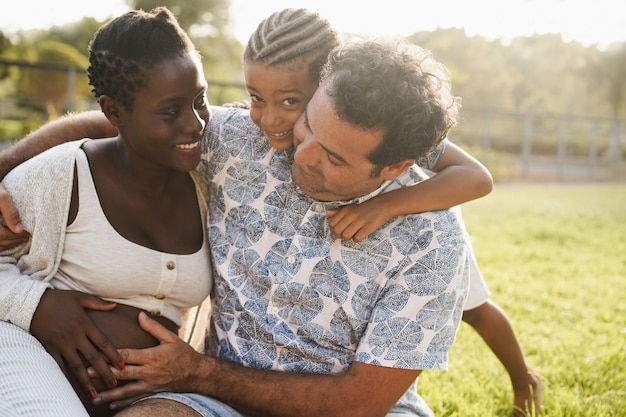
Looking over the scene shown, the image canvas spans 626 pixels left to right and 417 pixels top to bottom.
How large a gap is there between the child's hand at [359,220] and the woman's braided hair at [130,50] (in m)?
0.88

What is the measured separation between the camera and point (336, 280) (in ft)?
8.02

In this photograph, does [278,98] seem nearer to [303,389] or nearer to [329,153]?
[329,153]

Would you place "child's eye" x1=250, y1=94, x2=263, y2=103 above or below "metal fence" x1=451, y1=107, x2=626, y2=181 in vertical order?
above

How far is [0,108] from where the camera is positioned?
1886 cm

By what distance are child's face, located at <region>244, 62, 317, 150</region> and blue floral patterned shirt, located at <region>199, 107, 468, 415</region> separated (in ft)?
0.31

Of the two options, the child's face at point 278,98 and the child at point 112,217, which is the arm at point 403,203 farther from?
the child at point 112,217

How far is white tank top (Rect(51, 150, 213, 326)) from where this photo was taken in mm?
2398

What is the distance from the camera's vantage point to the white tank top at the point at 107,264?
7.87ft

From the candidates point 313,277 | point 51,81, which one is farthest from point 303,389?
point 51,81

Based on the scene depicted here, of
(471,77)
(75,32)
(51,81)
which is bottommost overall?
(471,77)

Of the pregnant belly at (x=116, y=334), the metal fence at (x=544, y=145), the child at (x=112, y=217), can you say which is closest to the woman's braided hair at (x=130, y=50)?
the child at (x=112, y=217)

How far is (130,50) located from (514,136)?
29.1 m

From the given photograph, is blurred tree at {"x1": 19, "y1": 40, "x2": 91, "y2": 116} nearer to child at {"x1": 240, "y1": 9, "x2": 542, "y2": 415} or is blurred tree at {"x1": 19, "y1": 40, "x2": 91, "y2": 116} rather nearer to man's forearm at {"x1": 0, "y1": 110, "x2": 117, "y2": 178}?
man's forearm at {"x1": 0, "y1": 110, "x2": 117, "y2": 178}

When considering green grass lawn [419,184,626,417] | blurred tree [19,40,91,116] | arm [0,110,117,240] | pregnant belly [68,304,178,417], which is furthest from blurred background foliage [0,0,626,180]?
pregnant belly [68,304,178,417]
